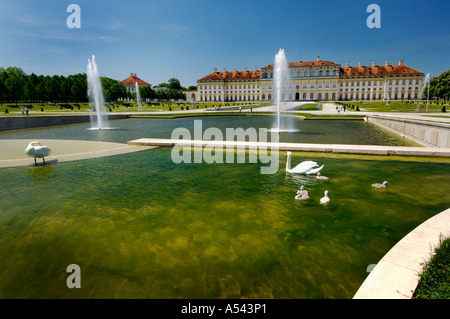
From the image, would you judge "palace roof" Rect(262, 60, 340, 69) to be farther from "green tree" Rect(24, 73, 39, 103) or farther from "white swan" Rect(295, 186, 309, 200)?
"white swan" Rect(295, 186, 309, 200)

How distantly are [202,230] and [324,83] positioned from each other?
4637 inches

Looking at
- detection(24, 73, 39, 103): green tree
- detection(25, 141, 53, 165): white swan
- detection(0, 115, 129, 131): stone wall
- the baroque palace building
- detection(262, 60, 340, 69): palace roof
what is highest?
detection(262, 60, 340, 69): palace roof

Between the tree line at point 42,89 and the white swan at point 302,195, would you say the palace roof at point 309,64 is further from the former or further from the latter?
the white swan at point 302,195

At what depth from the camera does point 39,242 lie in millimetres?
4594

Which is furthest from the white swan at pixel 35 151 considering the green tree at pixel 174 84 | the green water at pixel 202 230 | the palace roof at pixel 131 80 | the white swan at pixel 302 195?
the green tree at pixel 174 84

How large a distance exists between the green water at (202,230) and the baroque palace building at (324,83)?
9948 cm

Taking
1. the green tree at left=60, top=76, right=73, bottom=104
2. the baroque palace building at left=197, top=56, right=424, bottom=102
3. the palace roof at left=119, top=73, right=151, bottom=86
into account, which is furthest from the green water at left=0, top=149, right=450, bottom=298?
the palace roof at left=119, top=73, right=151, bottom=86

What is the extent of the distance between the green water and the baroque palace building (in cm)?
9948

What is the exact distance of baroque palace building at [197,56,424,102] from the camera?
10288cm

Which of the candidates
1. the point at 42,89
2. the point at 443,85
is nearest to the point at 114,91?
the point at 42,89

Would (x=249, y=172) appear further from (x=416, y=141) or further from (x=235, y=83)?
(x=235, y=83)
